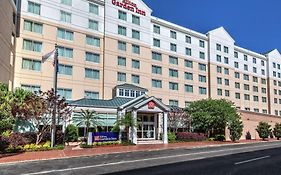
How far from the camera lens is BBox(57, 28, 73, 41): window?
139ft

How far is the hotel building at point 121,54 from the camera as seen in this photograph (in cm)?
4006

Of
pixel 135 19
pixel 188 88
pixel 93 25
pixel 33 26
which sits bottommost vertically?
pixel 188 88

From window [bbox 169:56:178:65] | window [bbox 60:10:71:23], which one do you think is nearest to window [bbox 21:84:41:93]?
window [bbox 60:10:71:23]

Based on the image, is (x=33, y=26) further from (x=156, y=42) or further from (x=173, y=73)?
(x=173, y=73)

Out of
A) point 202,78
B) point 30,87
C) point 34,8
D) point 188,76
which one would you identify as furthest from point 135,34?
point 30,87

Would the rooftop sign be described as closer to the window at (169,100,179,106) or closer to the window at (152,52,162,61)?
the window at (152,52,162,61)

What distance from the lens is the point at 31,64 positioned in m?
39.2

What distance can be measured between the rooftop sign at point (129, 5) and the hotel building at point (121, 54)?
0.58 ft

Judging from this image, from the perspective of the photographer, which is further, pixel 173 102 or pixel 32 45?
pixel 173 102

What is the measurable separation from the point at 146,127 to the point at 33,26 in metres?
21.2

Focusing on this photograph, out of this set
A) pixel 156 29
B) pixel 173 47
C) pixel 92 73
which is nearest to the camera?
pixel 92 73

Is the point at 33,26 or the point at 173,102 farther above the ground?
the point at 33,26

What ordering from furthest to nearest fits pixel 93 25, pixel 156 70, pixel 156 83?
pixel 156 70, pixel 156 83, pixel 93 25

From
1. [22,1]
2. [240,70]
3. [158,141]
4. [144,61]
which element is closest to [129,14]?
[144,61]
